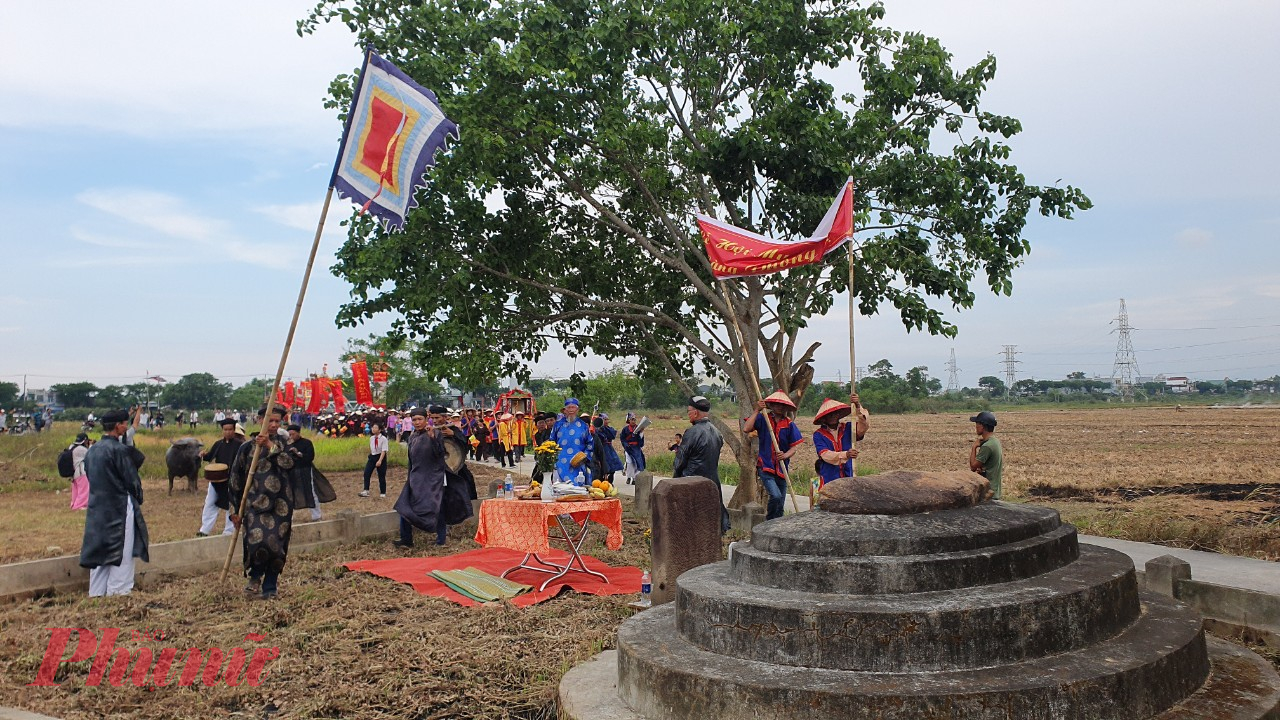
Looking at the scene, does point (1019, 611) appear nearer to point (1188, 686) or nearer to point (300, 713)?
point (1188, 686)

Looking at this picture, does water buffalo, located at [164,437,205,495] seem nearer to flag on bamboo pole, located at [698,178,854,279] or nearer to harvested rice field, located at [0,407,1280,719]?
harvested rice field, located at [0,407,1280,719]

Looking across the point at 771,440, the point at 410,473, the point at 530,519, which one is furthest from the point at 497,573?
the point at 771,440

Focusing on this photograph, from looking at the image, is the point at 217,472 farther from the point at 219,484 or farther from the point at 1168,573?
the point at 1168,573

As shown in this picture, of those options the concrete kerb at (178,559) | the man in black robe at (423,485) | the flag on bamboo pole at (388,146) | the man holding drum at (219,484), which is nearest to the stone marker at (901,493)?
the flag on bamboo pole at (388,146)

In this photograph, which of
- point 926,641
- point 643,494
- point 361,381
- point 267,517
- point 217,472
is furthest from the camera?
point 361,381

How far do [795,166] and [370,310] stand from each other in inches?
238

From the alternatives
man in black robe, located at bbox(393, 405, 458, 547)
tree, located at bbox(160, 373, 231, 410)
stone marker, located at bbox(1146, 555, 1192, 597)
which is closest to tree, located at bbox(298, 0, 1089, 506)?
man in black robe, located at bbox(393, 405, 458, 547)

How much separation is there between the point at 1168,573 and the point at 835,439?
266cm

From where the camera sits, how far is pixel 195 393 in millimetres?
103438

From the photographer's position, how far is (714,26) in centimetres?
1140

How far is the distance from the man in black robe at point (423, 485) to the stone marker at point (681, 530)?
4.63 metres

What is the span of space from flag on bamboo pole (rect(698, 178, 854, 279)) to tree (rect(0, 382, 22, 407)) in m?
111

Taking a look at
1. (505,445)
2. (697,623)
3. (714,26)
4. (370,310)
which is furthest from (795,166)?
(505,445)

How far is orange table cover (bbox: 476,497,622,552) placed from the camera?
7.91m
